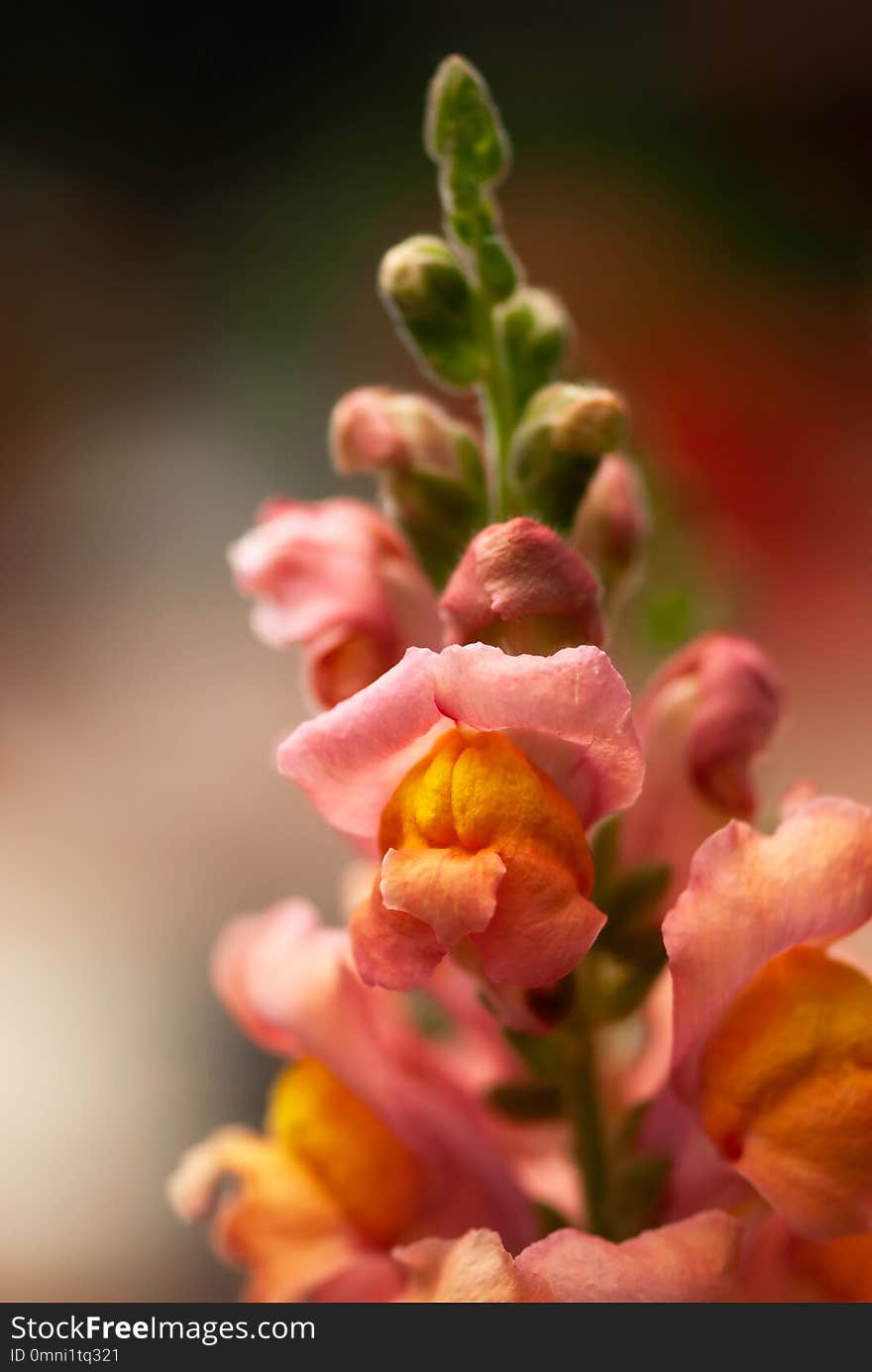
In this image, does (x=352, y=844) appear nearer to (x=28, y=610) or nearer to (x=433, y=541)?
(x=433, y=541)

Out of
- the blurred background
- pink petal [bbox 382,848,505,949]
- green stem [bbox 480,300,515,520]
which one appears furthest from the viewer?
the blurred background

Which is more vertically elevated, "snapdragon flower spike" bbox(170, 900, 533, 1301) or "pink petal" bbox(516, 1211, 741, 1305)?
"snapdragon flower spike" bbox(170, 900, 533, 1301)

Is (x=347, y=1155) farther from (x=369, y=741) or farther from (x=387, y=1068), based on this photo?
(x=369, y=741)

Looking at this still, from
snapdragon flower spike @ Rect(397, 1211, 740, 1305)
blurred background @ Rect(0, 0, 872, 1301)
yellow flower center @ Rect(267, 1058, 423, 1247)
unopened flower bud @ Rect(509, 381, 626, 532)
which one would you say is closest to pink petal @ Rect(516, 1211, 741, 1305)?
snapdragon flower spike @ Rect(397, 1211, 740, 1305)

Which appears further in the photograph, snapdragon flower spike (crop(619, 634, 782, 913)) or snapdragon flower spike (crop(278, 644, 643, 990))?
snapdragon flower spike (crop(619, 634, 782, 913))

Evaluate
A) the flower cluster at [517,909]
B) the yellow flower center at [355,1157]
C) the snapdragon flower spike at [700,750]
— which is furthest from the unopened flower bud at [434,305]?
the yellow flower center at [355,1157]

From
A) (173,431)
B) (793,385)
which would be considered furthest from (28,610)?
(793,385)

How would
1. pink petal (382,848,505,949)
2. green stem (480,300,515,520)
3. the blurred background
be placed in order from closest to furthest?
pink petal (382,848,505,949) → green stem (480,300,515,520) → the blurred background

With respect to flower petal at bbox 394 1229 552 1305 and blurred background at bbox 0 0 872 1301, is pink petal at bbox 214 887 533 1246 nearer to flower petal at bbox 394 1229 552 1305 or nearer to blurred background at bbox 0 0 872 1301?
flower petal at bbox 394 1229 552 1305
